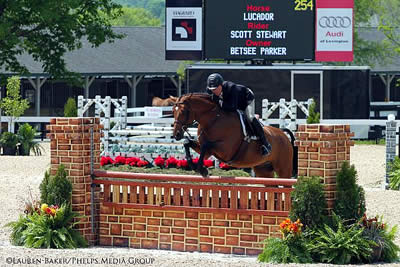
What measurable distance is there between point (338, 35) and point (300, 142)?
20.8m

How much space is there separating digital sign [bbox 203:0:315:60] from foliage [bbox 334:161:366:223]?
1898 cm

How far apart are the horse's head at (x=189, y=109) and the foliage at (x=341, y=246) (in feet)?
9.04

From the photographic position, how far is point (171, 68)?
155 ft

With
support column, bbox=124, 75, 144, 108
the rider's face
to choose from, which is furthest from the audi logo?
the rider's face

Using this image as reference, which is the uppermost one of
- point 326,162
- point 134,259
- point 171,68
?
point 171,68

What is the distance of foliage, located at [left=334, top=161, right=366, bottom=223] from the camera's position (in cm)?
1034

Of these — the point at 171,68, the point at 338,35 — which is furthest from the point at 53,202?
the point at 171,68

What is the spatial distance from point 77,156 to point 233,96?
8.17 feet

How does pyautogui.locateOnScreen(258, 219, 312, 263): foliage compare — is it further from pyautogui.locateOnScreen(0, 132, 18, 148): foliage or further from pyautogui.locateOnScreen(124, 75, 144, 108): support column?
pyautogui.locateOnScreen(124, 75, 144, 108): support column

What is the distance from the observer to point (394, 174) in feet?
59.9

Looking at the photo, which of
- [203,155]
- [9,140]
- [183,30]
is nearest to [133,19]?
[183,30]

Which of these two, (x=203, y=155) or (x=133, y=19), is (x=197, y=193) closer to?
(x=203, y=155)

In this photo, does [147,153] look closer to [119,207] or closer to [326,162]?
[119,207]

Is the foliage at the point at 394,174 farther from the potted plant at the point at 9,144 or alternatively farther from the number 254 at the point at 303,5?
the potted plant at the point at 9,144
